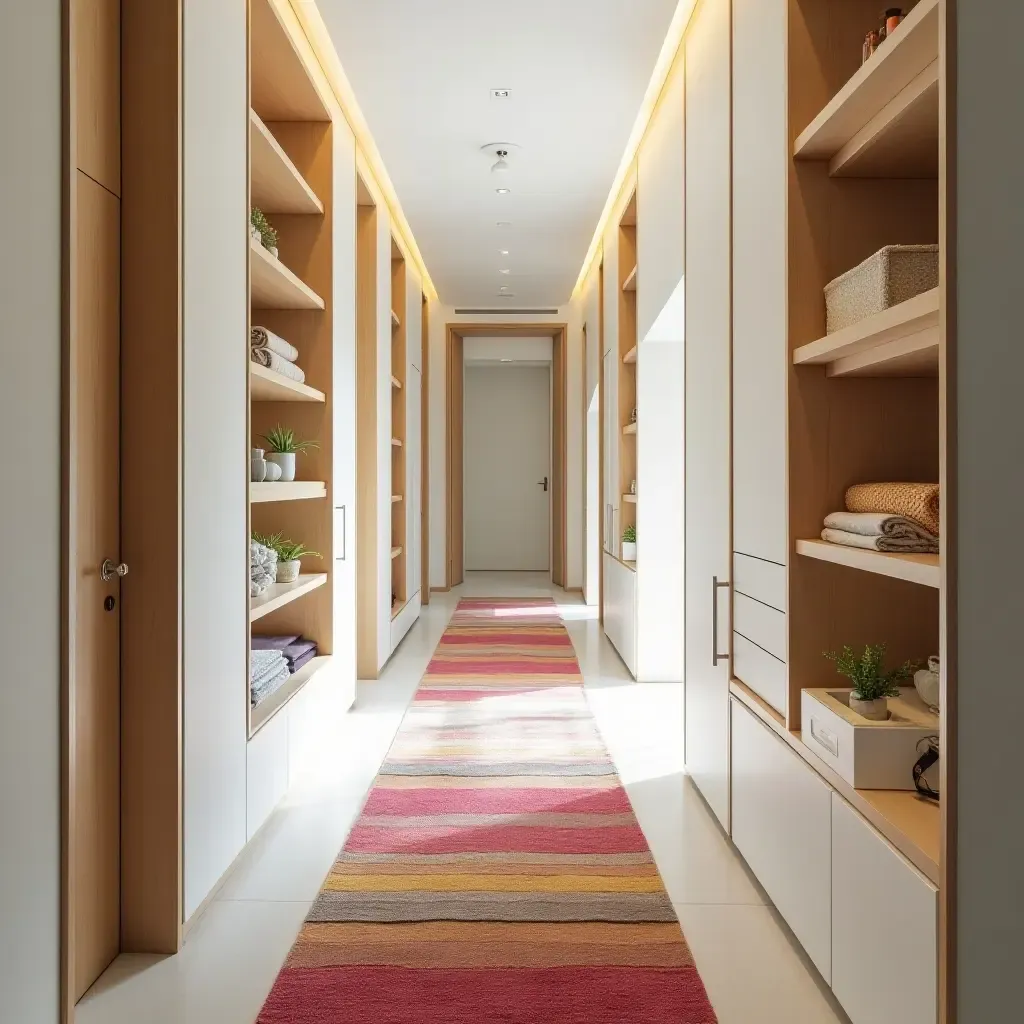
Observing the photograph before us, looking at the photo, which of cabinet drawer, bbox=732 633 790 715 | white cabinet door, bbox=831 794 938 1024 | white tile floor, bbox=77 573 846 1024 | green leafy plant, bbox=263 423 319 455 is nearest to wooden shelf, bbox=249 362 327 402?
green leafy plant, bbox=263 423 319 455

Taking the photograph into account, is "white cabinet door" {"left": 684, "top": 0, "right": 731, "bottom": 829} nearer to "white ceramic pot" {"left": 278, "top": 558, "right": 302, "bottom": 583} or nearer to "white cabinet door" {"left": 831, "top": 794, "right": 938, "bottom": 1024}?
"white cabinet door" {"left": 831, "top": 794, "right": 938, "bottom": 1024}

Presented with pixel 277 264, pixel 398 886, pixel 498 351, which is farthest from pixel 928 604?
pixel 498 351

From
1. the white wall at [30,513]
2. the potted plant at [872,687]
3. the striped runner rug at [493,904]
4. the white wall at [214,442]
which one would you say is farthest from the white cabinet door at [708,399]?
the white wall at [30,513]

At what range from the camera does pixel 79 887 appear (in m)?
1.69

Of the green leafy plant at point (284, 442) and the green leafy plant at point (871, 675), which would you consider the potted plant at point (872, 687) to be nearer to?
the green leafy plant at point (871, 675)

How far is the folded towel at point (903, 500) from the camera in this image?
159 cm

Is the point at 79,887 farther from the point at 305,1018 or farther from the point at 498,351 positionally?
the point at 498,351

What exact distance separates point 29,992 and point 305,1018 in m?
0.52

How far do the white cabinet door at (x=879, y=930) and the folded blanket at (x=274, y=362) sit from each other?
219 centimetres

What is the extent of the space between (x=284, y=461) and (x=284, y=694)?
0.85 meters

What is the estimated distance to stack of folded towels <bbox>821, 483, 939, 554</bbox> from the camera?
5.25 feet

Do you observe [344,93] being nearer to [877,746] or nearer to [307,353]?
[307,353]

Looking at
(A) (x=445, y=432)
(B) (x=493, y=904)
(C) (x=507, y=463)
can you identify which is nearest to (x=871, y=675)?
(B) (x=493, y=904)

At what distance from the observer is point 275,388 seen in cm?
297
